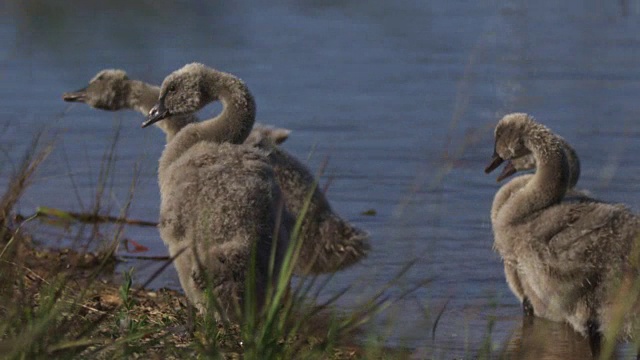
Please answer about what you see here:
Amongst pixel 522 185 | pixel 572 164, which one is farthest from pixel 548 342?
pixel 572 164

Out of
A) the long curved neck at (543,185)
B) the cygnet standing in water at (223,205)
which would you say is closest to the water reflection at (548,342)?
the long curved neck at (543,185)

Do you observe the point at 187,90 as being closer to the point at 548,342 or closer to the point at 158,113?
the point at 158,113

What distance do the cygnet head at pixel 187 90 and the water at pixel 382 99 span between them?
Result: 1.28 feet

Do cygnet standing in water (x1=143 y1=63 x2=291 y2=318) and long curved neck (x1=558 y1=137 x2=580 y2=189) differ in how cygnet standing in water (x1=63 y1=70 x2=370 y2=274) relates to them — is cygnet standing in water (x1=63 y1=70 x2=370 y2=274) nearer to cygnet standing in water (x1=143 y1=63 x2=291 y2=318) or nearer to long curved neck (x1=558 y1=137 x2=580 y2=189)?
cygnet standing in water (x1=143 y1=63 x2=291 y2=318)

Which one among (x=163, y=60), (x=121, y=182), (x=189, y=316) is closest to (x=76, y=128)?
(x=121, y=182)

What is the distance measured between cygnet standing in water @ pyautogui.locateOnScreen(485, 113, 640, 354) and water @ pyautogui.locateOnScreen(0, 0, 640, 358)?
0.76 feet

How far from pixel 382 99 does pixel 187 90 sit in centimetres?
519

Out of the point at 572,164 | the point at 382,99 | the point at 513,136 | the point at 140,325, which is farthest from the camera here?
the point at 382,99

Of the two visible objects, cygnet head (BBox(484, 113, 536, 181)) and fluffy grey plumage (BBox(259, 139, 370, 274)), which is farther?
cygnet head (BBox(484, 113, 536, 181))

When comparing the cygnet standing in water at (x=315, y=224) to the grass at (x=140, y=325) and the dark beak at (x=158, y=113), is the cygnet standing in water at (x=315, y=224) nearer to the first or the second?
the dark beak at (x=158, y=113)

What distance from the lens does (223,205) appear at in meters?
6.68

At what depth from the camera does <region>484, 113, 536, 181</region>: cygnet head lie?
819cm

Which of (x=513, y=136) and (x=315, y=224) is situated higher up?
(x=513, y=136)

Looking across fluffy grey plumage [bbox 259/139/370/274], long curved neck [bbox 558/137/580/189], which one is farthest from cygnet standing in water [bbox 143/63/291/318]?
long curved neck [bbox 558/137/580/189]
